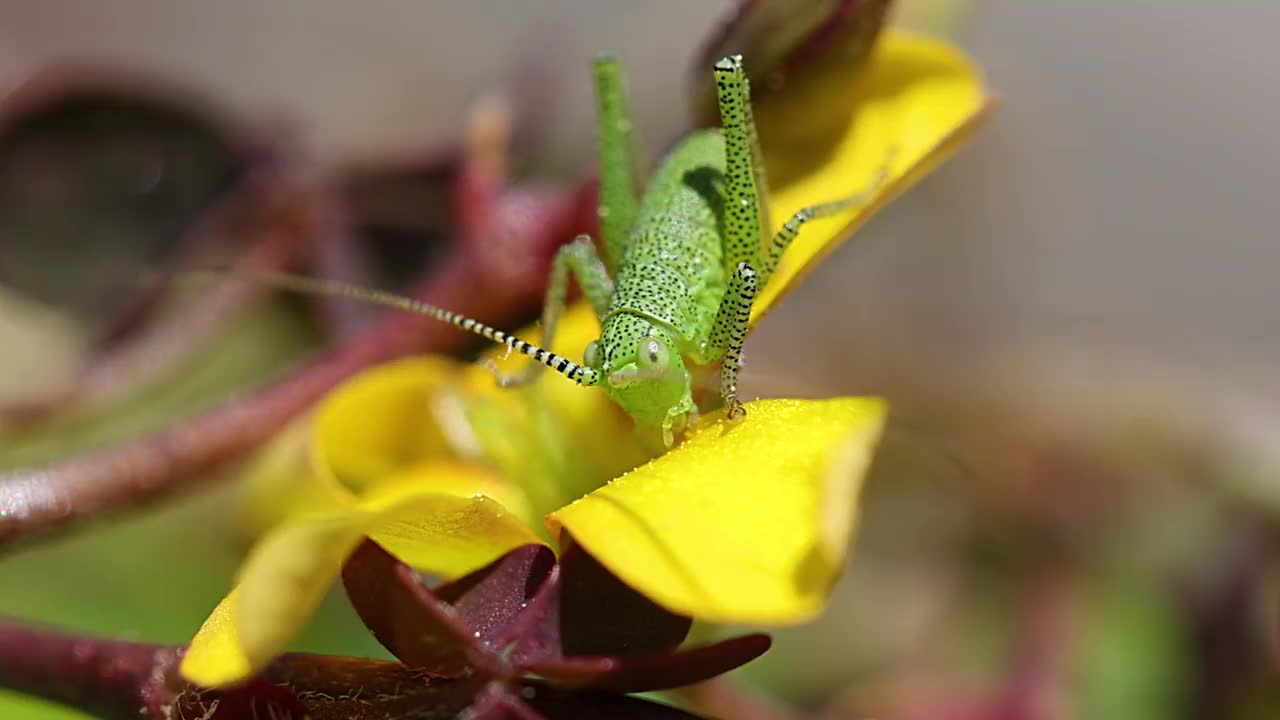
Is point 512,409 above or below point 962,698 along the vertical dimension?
above

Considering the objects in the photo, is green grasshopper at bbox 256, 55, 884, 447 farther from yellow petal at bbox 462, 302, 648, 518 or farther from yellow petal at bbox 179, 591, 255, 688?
yellow petal at bbox 179, 591, 255, 688

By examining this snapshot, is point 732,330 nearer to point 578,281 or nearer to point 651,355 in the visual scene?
point 651,355

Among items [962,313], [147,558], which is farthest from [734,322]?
[962,313]

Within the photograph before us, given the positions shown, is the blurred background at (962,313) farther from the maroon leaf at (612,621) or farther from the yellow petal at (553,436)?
the maroon leaf at (612,621)

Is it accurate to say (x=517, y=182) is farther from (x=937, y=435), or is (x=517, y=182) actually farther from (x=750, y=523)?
(x=750, y=523)

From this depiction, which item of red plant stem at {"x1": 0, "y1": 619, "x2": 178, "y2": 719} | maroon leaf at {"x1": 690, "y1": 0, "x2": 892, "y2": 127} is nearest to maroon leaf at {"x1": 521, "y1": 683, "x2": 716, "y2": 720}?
red plant stem at {"x1": 0, "y1": 619, "x2": 178, "y2": 719}

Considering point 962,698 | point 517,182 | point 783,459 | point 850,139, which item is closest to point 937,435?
point 962,698

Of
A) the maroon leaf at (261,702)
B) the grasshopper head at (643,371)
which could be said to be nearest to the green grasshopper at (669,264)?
the grasshopper head at (643,371)
